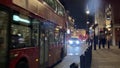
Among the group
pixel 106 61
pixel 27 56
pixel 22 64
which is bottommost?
pixel 106 61

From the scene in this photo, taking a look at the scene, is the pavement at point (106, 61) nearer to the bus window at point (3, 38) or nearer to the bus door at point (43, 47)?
the bus door at point (43, 47)

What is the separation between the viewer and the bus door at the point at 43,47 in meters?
13.9

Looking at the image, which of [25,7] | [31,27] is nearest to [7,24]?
[25,7]

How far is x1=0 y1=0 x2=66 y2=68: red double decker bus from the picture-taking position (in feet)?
29.7

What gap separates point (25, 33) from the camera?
1109 cm

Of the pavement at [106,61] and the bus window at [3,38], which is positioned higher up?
the bus window at [3,38]

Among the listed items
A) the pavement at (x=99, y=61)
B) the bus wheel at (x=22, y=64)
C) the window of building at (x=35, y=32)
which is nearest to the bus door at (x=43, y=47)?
the window of building at (x=35, y=32)

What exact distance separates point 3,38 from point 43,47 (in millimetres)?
5512

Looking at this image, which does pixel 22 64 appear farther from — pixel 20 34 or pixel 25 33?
pixel 25 33

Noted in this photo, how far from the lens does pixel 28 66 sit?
36.7 feet

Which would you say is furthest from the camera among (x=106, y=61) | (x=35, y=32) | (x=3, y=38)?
(x=106, y=61)

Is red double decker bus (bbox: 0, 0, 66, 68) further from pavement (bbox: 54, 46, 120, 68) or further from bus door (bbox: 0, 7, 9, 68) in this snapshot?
pavement (bbox: 54, 46, 120, 68)

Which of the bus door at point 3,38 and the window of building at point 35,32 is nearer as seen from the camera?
A: the bus door at point 3,38

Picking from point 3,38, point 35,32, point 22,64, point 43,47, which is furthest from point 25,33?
point 43,47
